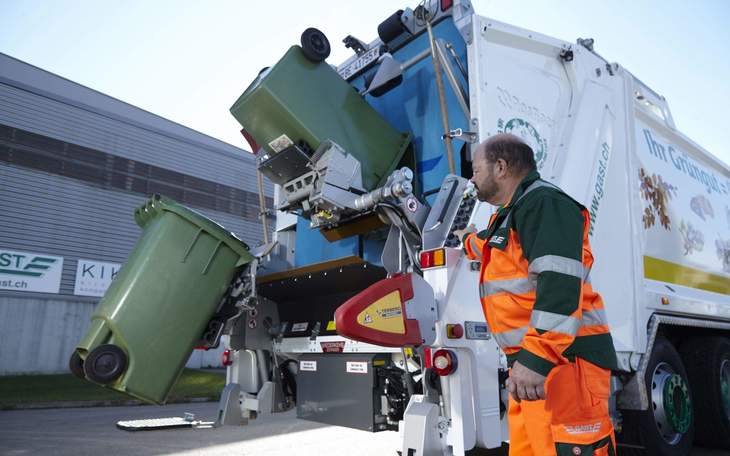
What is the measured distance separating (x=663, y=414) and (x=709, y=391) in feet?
2.42

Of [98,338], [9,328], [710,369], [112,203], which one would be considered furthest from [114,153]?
[710,369]

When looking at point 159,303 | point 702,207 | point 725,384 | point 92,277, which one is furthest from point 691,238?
point 92,277

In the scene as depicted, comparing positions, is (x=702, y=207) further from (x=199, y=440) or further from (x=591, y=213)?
(x=199, y=440)

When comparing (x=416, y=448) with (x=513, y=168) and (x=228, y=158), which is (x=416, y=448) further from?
(x=228, y=158)

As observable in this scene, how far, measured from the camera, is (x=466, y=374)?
2303 mm

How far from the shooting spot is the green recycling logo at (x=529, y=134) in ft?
9.32

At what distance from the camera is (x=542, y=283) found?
151 cm

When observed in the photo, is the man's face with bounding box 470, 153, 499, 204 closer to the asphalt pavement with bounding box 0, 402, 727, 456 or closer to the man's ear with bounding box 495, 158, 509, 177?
the man's ear with bounding box 495, 158, 509, 177

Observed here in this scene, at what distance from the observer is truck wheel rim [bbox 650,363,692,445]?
10.5 feet

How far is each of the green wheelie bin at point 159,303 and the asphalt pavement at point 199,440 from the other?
41.7 inches

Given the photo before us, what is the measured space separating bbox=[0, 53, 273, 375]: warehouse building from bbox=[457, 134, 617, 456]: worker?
15.9 m

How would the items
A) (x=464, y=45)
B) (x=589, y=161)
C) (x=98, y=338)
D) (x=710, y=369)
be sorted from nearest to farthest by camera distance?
(x=98, y=338) < (x=464, y=45) < (x=589, y=161) < (x=710, y=369)

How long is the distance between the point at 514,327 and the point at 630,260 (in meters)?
1.94

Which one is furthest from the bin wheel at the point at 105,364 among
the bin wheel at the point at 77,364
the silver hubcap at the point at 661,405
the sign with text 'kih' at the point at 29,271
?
the sign with text 'kih' at the point at 29,271
